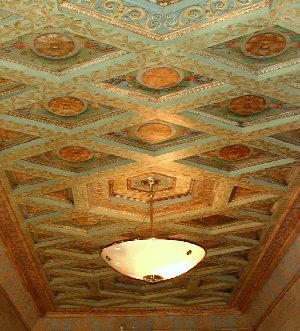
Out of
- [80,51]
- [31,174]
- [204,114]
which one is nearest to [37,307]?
[31,174]

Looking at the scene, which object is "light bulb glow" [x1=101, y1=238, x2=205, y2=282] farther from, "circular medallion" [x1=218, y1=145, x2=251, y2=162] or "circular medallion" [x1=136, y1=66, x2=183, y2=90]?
"circular medallion" [x1=136, y1=66, x2=183, y2=90]

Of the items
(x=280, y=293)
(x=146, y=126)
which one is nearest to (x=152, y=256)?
(x=146, y=126)

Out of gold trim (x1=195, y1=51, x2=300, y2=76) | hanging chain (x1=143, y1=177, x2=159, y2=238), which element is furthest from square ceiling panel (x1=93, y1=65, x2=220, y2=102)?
hanging chain (x1=143, y1=177, x2=159, y2=238)

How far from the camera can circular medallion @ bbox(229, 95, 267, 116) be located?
17.0ft

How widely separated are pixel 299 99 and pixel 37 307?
28.1 feet

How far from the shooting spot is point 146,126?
5672mm

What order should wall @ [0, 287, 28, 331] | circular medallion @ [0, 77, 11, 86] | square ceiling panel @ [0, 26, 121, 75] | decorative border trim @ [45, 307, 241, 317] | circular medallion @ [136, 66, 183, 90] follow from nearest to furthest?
1. square ceiling panel @ [0, 26, 121, 75]
2. circular medallion @ [136, 66, 183, 90]
3. circular medallion @ [0, 77, 11, 86]
4. wall @ [0, 287, 28, 331]
5. decorative border trim @ [45, 307, 241, 317]

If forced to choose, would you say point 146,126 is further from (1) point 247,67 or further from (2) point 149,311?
(2) point 149,311

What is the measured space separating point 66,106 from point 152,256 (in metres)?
1.85

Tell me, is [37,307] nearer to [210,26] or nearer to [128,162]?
[128,162]

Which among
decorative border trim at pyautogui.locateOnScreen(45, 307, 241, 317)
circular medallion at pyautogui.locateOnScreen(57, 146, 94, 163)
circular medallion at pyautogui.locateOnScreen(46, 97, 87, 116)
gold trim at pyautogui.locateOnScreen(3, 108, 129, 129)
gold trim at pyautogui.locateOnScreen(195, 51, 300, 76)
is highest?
decorative border trim at pyautogui.locateOnScreen(45, 307, 241, 317)

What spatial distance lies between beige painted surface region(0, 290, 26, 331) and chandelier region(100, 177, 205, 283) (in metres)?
4.29

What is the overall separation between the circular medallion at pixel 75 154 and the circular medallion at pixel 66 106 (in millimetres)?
846

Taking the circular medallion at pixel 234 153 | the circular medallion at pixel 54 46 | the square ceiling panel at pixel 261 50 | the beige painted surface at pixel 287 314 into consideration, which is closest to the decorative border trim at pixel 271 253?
the beige painted surface at pixel 287 314
